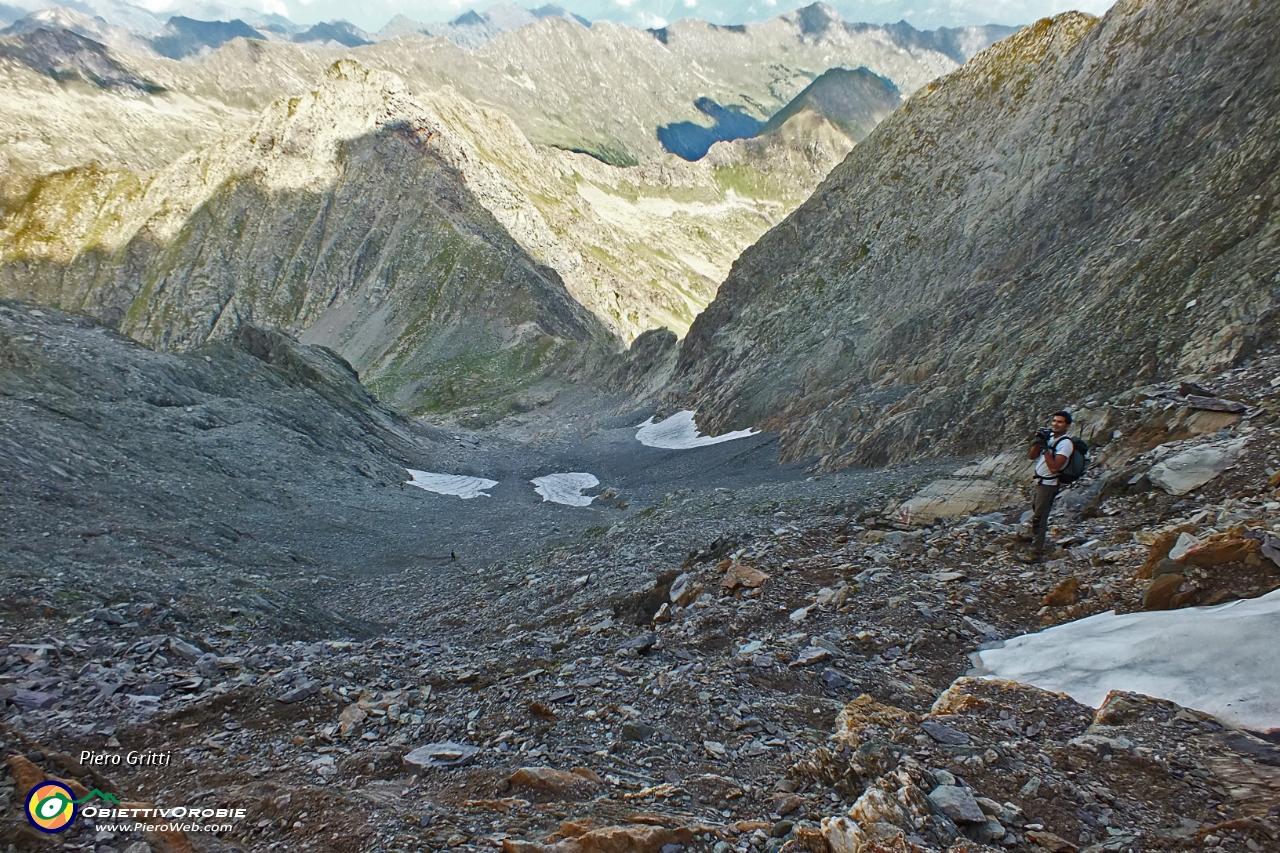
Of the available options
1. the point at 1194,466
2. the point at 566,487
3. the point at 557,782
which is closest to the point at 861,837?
the point at 557,782

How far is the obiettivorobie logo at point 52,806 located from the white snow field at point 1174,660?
Answer: 807 centimetres

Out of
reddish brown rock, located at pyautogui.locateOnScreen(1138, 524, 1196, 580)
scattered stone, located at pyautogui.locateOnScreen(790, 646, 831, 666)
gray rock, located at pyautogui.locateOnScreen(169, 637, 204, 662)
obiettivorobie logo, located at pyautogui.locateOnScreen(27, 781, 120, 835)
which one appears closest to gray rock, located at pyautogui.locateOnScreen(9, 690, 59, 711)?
gray rock, located at pyautogui.locateOnScreen(169, 637, 204, 662)

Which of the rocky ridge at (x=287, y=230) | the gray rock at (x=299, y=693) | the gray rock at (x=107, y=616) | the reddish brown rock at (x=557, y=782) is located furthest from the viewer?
the rocky ridge at (x=287, y=230)

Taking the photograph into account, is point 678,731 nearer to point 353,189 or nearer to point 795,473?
point 795,473

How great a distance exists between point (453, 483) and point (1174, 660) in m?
39.0

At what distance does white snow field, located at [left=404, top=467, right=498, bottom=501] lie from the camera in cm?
3888

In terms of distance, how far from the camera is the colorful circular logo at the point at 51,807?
4.36 m

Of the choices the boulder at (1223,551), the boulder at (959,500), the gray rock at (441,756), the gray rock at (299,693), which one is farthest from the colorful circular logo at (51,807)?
the boulder at (959,500)

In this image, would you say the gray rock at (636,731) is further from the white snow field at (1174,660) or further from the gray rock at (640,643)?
the white snow field at (1174,660)

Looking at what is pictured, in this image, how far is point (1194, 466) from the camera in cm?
1039

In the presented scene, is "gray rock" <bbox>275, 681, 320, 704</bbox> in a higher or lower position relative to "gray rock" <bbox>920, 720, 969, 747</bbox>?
lower

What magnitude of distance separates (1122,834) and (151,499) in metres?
26.3

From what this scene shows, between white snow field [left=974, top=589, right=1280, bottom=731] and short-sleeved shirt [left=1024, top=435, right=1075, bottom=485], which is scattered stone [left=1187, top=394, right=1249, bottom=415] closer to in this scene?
short-sleeved shirt [left=1024, top=435, right=1075, bottom=485]

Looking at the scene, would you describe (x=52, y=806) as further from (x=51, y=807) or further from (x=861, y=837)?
(x=861, y=837)
